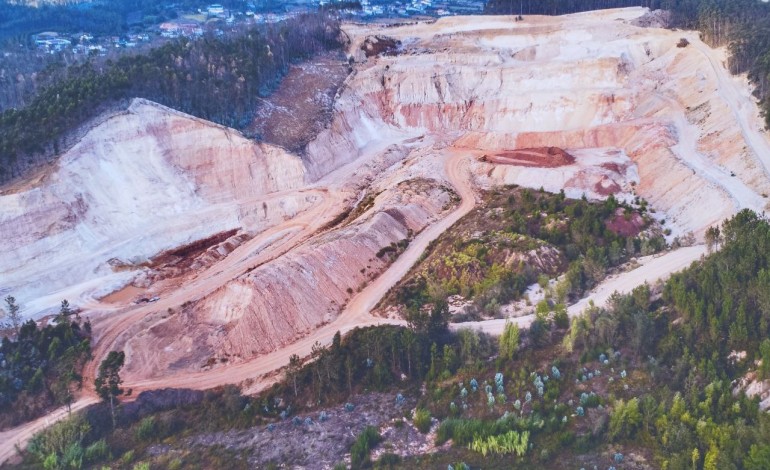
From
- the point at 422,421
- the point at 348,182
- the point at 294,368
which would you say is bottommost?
the point at 422,421

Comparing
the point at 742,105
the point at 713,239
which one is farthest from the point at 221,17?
the point at 713,239

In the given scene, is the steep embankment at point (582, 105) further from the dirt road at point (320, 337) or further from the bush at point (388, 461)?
the bush at point (388, 461)

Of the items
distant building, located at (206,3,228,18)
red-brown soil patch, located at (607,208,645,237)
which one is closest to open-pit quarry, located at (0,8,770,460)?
red-brown soil patch, located at (607,208,645,237)

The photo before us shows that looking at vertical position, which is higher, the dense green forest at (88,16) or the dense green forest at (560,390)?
the dense green forest at (88,16)

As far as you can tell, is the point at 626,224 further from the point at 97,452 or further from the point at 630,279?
the point at 97,452

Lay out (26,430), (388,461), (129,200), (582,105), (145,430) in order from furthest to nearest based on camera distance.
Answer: (582,105) → (129,200) → (26,430) → (145,430) → (388,461)

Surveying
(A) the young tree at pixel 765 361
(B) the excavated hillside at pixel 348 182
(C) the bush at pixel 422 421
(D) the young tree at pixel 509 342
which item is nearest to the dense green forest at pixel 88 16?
(B) the excavated hillside at pixel 348 182
